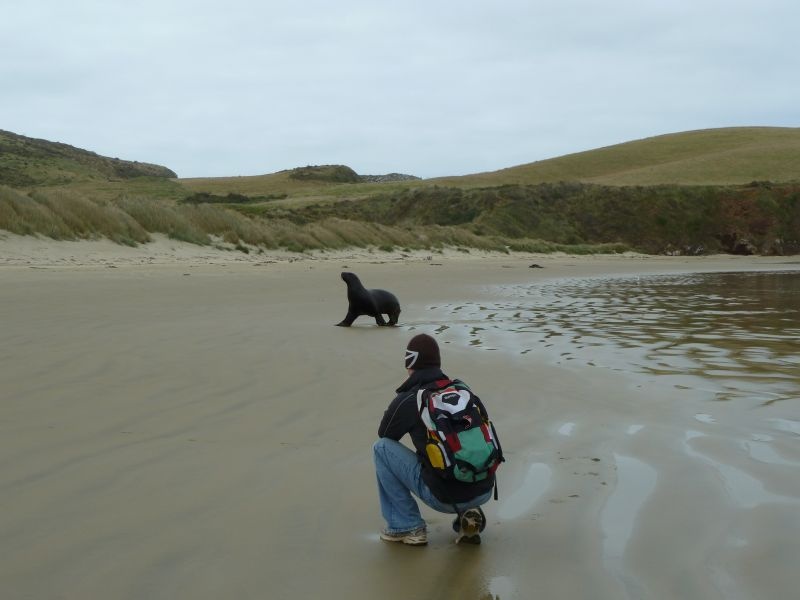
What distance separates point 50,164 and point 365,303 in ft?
214

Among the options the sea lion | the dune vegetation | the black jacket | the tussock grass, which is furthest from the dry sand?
the dune vegetation

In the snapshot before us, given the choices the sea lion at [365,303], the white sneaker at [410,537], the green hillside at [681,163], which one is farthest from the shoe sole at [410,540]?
the green hillside at [681,163]

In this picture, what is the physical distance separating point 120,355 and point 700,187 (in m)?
49.3

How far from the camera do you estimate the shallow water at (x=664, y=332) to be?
6.80 m

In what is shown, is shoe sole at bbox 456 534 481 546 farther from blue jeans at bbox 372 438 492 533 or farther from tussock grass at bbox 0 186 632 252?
tussock grass at bbox 0 186 632 252

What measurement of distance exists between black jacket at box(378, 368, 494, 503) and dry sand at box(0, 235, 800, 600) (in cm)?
21

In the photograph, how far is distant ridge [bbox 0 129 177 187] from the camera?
202 ft

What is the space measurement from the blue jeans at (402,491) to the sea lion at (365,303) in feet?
21.8

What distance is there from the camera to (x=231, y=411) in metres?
5.30

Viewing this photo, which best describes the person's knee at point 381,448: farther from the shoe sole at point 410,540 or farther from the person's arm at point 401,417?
the shoe sole at point 410,540

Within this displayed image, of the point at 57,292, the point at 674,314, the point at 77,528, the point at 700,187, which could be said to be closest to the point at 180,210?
the point at 57,292

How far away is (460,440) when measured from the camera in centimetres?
318

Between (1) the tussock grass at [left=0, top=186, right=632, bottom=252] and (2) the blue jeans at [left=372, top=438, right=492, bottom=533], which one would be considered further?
(1) the tussock grass at [left=0, top=186, right=632, bottom=252]

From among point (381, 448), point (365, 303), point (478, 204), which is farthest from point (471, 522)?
point (478, 204)
